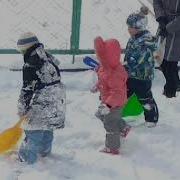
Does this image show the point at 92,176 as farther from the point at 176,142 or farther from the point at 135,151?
the point at 176,142

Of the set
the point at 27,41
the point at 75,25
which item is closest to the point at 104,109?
the point at 27,41

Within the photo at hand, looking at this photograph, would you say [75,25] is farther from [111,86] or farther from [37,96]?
[37,96]

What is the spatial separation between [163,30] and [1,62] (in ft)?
7.47

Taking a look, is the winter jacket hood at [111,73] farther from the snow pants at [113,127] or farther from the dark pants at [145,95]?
the dark pants at [145,95]

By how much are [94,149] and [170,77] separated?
156 centimetres

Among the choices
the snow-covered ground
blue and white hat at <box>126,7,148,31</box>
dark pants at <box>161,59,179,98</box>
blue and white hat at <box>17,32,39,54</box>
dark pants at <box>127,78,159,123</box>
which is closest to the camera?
blue and white hat at <box>17,32,39,54</box>

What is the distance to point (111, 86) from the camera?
212 inches

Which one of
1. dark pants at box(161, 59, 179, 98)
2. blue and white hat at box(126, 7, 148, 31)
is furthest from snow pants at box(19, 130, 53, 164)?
A: dark pants at box(161, 59, 179, 98)

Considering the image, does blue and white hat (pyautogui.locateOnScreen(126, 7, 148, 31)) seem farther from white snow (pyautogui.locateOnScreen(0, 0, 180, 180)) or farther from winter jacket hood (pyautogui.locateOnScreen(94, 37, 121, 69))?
white snow (pyautogui.locateOnScreen(0, 0, 180, 180))

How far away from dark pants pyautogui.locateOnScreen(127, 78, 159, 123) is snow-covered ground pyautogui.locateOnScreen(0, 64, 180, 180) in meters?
0.13

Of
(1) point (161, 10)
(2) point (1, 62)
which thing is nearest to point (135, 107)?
(1) point (161, 10)

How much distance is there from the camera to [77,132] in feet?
19.8

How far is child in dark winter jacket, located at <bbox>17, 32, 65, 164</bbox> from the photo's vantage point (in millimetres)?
5074

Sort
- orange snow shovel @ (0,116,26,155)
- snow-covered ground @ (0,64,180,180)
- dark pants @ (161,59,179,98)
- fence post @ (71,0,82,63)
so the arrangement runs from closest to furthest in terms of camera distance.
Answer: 1. snow-covered ground @ (0,64,180,180)
2. orange snow shovel @ (0,116,26,155)
3. dark pants @ (161,59,179,98)
4. fence post @ (71,0,82,63)
